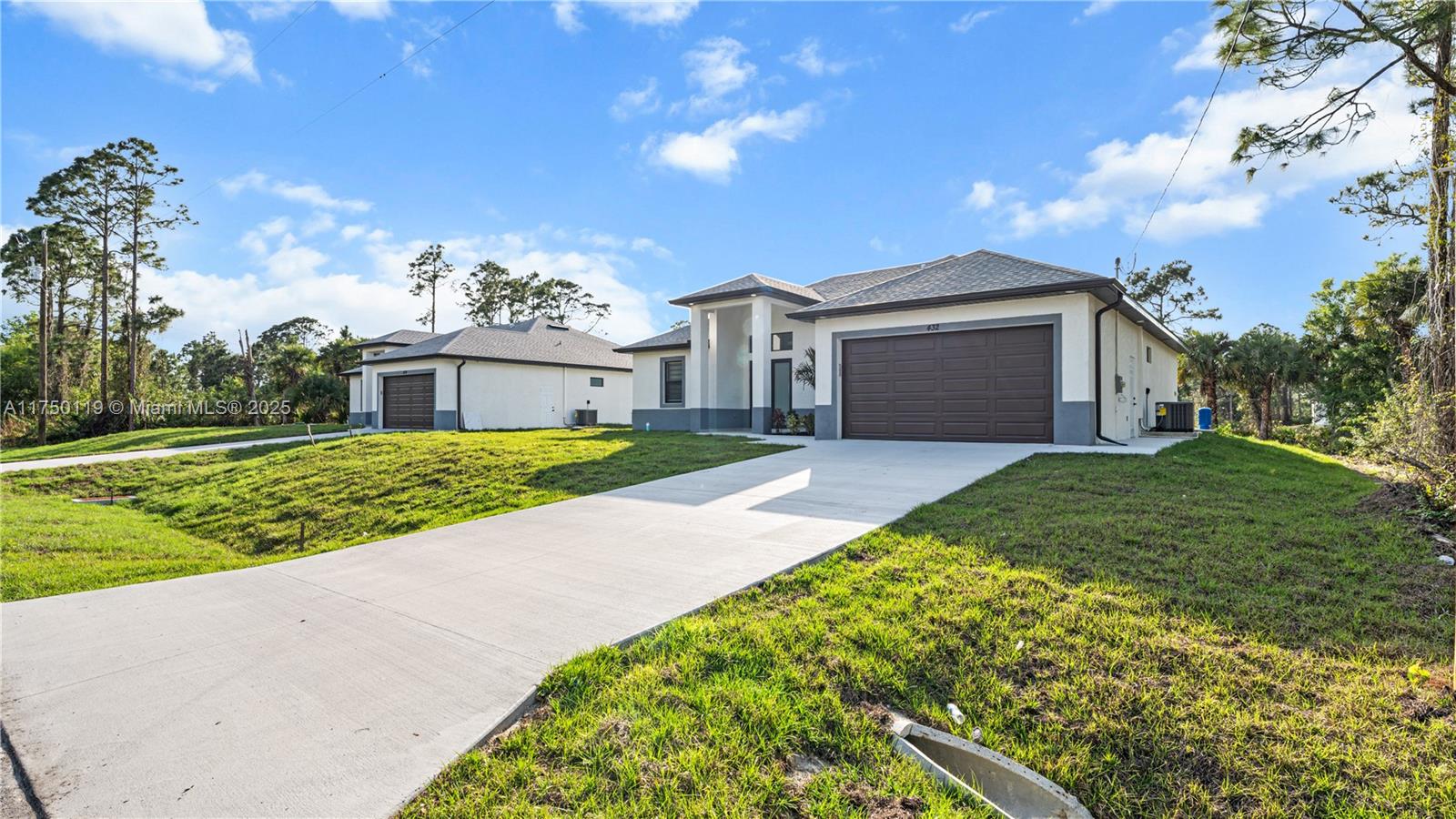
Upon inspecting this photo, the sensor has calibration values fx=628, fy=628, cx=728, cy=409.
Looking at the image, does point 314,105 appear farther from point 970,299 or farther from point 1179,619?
point 1179,619

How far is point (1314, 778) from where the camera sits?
2.36 m

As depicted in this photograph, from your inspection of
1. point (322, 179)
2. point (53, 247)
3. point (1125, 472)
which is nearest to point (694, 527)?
point (1125, 472)

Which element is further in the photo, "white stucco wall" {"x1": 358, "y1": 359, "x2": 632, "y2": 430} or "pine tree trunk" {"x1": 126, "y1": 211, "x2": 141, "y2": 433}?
"pine tree trunk" {"x1": 126, "y1": 211, "x2": 141, "y2": 433}

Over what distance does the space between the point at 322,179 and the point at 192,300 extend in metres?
26.4

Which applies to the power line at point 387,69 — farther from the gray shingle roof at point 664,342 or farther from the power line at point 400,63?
the gray shingle roof at point 664,342

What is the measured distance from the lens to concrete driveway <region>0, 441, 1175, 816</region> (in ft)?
7.77

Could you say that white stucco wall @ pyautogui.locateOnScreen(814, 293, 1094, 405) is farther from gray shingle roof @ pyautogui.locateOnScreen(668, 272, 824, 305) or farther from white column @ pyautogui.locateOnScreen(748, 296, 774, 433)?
gray shingle roof @ pyautogui.locateOnScreen(668, 272, 824, 305)

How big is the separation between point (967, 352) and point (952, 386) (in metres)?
0.75

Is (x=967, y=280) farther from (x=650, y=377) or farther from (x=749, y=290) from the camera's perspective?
(x=650, y=377)

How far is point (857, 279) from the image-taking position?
20047mm

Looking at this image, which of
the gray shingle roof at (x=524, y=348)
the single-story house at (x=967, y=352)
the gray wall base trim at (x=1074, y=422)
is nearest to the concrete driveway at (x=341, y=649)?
the gray wall base trim at (x=1074, y=422)

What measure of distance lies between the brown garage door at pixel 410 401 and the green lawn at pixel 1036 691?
22300mm

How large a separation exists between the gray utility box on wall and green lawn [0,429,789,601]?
12846 millimetres

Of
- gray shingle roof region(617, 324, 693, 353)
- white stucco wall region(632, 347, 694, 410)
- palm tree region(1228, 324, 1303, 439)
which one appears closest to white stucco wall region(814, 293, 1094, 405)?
gray shingle roof region(617, 324, 693, 353)
